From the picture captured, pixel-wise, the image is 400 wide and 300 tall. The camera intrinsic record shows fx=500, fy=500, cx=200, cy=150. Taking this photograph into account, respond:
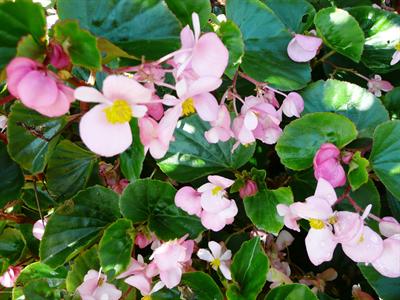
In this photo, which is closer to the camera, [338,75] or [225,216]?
[225,216]

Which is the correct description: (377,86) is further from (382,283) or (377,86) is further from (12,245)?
(12,245)

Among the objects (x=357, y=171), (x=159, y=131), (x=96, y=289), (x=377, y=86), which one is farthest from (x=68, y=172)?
(x=377, y=86)

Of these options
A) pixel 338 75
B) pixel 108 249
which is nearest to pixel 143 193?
pixel 108 249

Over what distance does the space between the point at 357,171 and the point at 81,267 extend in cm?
43

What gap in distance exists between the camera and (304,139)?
2.24ft

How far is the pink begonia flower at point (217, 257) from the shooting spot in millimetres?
749

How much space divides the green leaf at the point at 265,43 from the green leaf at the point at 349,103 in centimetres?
3

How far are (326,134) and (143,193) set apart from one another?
27 cm

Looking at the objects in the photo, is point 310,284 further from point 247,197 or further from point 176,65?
point 176,65

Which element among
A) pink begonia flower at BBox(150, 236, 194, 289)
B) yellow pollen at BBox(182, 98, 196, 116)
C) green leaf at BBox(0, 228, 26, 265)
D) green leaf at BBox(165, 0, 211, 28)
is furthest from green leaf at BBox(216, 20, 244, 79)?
green leaf at BBox(0, 228, 26, 265)

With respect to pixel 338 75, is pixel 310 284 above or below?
below

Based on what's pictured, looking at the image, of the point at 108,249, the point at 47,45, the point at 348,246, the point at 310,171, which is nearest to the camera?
the point at 47,45

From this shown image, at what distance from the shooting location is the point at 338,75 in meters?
0.94

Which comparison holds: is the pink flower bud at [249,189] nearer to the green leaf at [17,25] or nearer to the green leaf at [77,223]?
the green leaf at [77,223]
